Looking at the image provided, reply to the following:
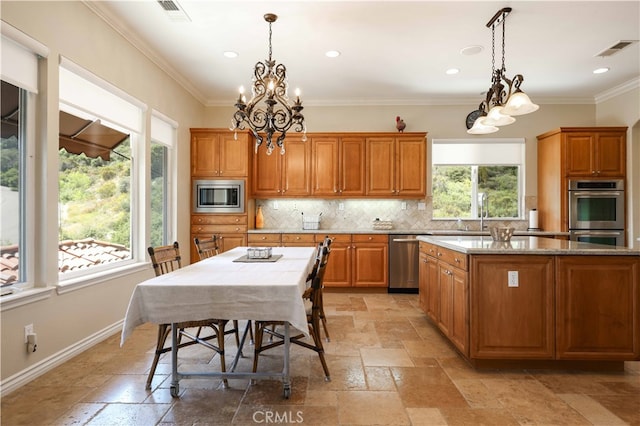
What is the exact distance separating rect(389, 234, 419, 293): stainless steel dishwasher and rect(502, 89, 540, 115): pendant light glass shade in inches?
109

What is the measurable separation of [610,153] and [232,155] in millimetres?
5458

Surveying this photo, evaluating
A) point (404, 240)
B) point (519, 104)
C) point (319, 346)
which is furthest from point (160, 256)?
point (404, 240)

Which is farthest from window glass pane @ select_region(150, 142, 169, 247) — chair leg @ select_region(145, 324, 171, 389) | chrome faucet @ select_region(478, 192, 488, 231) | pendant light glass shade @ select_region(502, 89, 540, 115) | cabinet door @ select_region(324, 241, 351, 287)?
chrome faucet @ select_region(478, 192, 488, 231)

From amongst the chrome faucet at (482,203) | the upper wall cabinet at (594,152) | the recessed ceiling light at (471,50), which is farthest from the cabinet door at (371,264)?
the upper wall cabinet at (594,152)

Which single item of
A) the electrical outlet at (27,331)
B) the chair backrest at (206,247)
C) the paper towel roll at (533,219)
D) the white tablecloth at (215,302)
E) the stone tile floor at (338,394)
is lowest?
the stone tile floor at (338,394)

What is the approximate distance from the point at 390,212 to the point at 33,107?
4.76 meters

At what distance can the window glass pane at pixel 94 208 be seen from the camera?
10.2ft

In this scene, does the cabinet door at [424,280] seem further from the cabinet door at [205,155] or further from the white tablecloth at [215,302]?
the cabinet door at [205,155]

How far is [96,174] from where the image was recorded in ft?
11.6

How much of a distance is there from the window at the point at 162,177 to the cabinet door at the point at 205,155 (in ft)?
1.72

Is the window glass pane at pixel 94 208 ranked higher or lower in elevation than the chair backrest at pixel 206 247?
higher

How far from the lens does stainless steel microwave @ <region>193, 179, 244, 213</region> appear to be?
5531 millimetres

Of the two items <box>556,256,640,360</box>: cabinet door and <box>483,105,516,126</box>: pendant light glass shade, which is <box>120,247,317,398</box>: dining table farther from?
<box>483,105,516,126</box>: pendant light glass shade

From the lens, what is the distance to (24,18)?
250 centimetres
